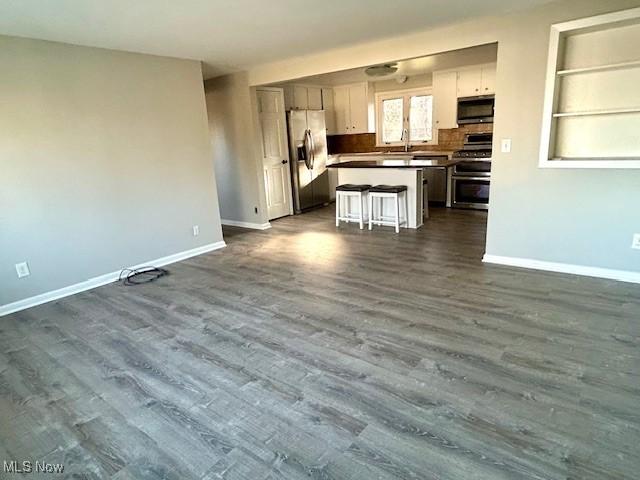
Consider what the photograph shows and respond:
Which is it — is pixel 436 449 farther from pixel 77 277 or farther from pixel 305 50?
pixel 305 50

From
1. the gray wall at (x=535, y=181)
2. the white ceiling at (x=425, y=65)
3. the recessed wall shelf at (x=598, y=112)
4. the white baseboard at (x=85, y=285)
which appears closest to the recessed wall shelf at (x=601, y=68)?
the gray wall at (x=535, y=181)

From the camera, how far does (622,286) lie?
3.17 meters

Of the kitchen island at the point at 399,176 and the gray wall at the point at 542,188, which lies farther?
the kitchen island at the point at 399,176

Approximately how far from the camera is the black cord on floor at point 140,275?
392 cm

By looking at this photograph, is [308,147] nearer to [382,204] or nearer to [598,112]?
[382,204]

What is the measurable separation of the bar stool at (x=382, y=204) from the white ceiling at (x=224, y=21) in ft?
6.52

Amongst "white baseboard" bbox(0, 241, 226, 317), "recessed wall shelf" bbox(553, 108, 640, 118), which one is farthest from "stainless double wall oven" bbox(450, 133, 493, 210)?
"white baseboard" bbox(0, 241, 226, 317)

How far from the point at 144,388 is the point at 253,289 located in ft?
4.84

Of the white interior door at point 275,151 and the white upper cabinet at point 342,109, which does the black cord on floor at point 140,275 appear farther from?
the white upper cabinet at point 342,109

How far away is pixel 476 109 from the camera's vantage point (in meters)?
6.42

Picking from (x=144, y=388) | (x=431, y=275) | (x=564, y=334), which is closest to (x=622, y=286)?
(x=564, y=334)

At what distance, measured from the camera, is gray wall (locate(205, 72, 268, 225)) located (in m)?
5.56

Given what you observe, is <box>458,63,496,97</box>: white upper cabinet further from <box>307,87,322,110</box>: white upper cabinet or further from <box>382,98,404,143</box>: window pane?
<box>307,87,322,110</box>: white upper cabinet

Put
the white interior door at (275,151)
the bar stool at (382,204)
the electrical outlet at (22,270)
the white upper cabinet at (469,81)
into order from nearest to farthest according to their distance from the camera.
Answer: the electrical outlet at (22,270) → the bar stool at (382,204) → the white interior door at (275,151) → the white upper cabinet at (469,81)
